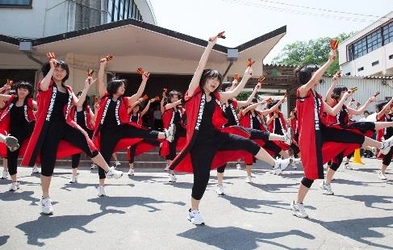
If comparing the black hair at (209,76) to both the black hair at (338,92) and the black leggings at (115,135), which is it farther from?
the black hair at (338,92)

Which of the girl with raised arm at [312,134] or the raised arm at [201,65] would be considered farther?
the girl with raised arm at [312,134]

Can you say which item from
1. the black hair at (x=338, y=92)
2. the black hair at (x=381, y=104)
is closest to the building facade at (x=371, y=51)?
the black hair at (x=381, y=104)

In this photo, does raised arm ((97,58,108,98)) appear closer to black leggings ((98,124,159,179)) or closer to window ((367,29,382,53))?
black leggings ((98,124,159,179))

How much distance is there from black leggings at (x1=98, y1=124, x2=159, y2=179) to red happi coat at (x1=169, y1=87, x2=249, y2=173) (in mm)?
1684

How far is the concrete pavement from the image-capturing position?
378 centimetres

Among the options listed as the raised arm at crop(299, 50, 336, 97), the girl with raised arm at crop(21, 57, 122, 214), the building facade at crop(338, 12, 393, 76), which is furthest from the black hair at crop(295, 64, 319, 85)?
the building facade at crop(338, 12, 393, 76)

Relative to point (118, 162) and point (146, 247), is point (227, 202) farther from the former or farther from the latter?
point (118, 162)

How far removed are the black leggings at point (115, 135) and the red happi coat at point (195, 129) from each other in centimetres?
168

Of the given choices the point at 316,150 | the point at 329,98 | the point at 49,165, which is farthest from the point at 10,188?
the point at 329,98

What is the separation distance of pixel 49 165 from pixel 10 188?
7.47 feet

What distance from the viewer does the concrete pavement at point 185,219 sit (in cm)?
378

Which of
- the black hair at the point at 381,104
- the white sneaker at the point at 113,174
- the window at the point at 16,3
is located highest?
the window at the point at 16,3

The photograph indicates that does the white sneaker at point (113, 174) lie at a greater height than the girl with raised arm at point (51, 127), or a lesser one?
lesser

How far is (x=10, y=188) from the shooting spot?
260 inches
